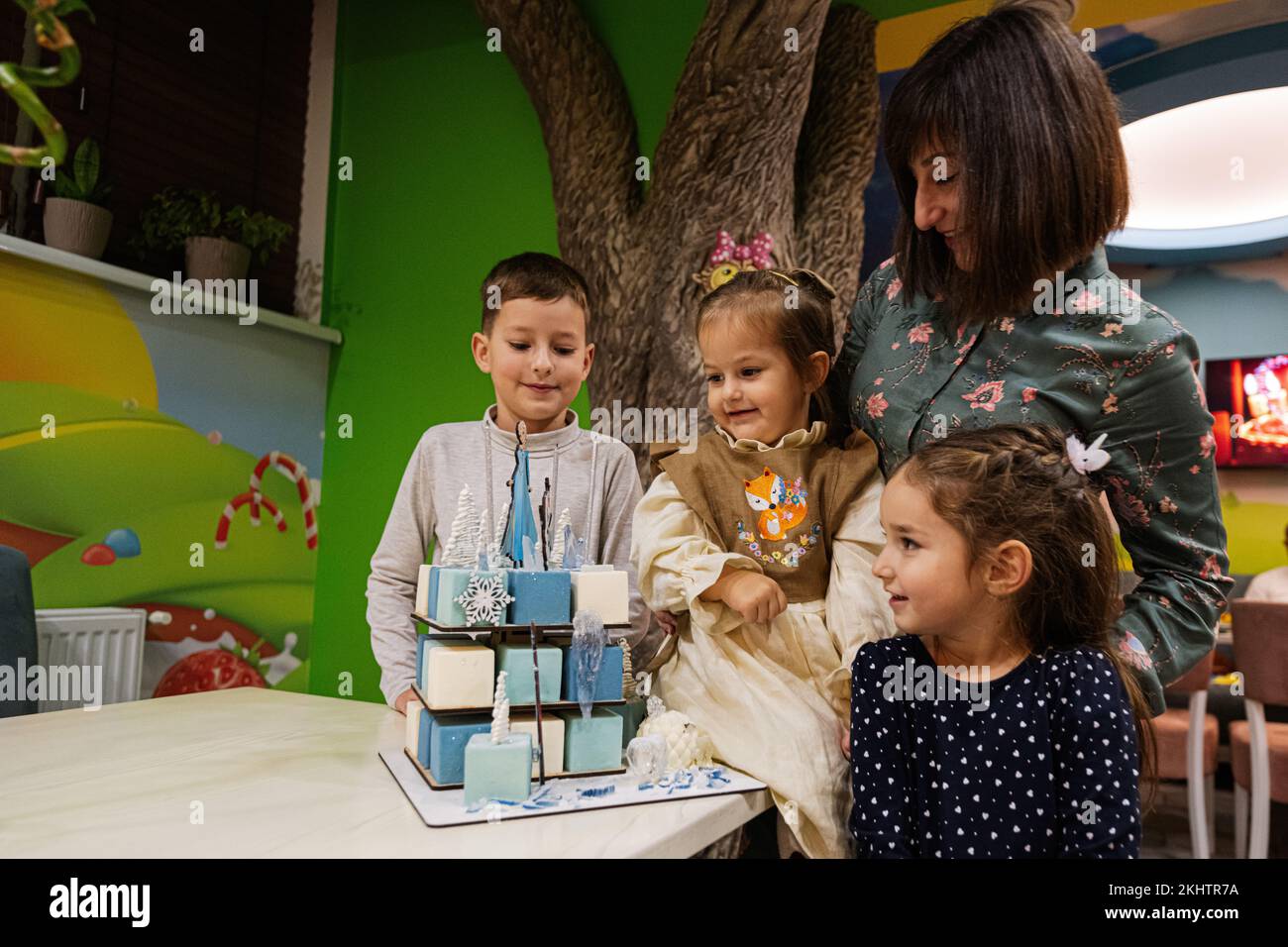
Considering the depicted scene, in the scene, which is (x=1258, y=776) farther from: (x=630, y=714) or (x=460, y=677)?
(x=460, y=677)

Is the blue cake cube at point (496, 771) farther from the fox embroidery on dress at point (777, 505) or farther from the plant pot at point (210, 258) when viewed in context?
the plant pot at point (210, 258)

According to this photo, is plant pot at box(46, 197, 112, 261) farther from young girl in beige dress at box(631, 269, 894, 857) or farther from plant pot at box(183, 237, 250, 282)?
young girl in beige dress at box(631, 269, 894, 857)

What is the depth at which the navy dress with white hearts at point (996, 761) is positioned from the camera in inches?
34.8

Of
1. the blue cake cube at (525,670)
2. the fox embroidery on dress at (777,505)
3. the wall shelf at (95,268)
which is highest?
the wall shelf at (95,268)

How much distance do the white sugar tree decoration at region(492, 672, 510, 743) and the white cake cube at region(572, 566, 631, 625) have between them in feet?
0.39

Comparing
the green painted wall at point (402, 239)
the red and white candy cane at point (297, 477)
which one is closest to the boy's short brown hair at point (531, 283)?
the green painted wall at point (402, 239)

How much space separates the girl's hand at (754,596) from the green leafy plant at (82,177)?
8.71 feet

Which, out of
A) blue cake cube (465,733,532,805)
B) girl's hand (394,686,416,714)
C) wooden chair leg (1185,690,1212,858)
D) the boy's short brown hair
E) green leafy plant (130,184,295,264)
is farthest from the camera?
green leafy plant (130,184,295,264)

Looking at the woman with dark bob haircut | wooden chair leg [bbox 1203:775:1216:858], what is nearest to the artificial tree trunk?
the woman with dark bob haircut

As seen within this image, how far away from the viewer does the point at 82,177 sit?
273 cm

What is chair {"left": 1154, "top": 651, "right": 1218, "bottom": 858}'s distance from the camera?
8.74ft
